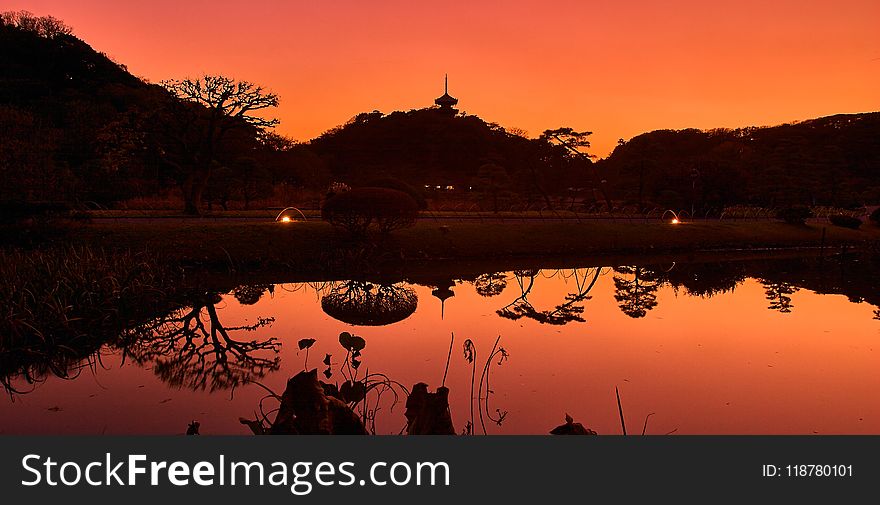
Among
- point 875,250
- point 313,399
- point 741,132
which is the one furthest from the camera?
point 741,132

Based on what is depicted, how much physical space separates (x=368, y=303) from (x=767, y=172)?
4416cm

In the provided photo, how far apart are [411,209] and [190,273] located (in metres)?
7.24

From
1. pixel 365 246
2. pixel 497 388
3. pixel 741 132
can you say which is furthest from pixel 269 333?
pixel 741 132

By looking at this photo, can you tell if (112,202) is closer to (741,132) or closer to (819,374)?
(819,374)

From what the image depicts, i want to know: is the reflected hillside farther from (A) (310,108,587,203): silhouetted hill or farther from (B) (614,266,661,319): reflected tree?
(A) (310,108,587,203): silhouetted hill

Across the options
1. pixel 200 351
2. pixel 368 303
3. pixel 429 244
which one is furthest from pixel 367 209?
pixel 200 351

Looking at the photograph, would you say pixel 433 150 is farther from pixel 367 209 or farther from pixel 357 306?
pixel 357 306

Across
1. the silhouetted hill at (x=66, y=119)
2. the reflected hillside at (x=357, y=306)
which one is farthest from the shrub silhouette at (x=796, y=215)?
the silhouetted hill at (x=66, y=119)

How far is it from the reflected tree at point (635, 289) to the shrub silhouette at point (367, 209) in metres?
7.22

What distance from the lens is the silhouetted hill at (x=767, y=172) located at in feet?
132

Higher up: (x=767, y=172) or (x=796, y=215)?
(x=767, y=172)

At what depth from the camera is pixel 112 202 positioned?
3216 cm

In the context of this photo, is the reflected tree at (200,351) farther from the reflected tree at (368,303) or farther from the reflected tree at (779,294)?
the reflected tree at (779,294)

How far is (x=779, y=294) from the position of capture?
15328 millimetres
